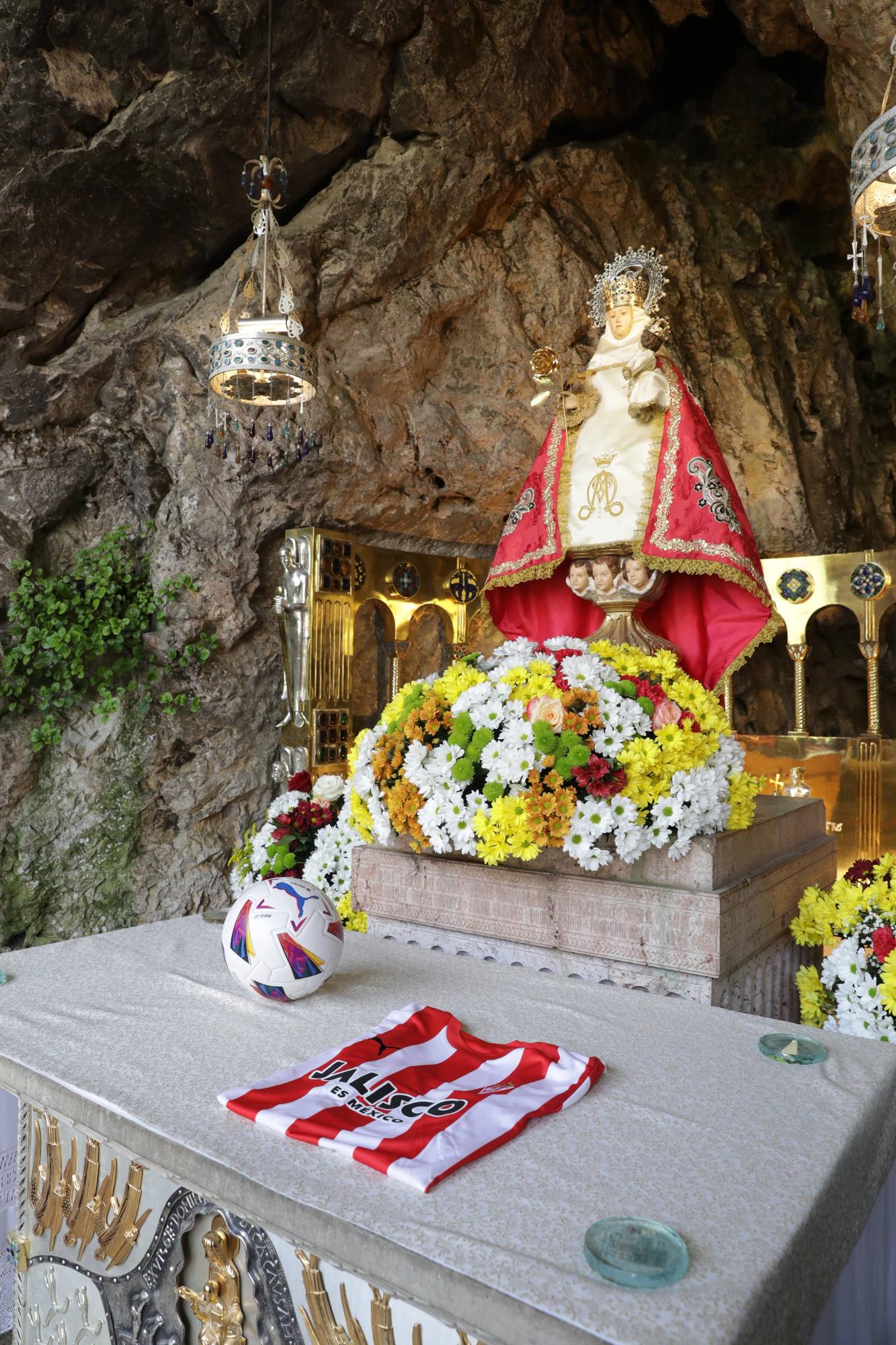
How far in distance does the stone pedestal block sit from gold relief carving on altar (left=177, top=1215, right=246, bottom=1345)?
60.0 inches

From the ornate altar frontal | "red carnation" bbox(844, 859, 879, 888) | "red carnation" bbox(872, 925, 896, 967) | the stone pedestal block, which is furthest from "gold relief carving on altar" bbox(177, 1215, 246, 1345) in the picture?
the ornate altar frontal

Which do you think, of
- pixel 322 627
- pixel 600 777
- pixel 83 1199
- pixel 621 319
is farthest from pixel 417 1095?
pixel 322 627

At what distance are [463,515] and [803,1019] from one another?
474 centimetres

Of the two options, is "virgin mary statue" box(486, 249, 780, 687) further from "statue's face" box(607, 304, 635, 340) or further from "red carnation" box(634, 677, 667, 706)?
"red carnation" box(634, 677, 667, 706)

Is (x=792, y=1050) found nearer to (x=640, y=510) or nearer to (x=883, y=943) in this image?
(x=883, y=943)

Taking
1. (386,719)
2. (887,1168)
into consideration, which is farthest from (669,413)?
(887,1168)

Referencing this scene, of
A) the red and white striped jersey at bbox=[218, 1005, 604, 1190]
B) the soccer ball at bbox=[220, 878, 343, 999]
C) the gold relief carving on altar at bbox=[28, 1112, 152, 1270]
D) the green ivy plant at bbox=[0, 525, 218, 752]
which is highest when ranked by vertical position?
the green ivy plant at bbox=[0, 525, 218, 752]

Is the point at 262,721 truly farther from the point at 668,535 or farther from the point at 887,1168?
the point at 887,1168

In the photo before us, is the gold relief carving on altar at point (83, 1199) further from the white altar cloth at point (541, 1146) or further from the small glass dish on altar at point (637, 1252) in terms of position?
the small glass dish on altar at point (637, 1252)

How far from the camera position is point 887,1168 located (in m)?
1.59

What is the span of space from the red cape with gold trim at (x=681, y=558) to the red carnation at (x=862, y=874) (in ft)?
4.42

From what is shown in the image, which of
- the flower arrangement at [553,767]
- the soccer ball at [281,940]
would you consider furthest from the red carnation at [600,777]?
the soccer ball at [281,940]

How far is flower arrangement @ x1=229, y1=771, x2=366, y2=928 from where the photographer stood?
427cm

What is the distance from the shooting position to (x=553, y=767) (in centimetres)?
→ 271
